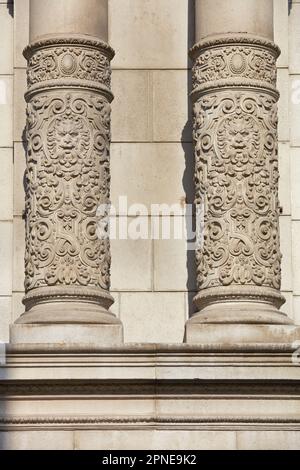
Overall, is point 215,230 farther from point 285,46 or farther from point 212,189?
point 285,46

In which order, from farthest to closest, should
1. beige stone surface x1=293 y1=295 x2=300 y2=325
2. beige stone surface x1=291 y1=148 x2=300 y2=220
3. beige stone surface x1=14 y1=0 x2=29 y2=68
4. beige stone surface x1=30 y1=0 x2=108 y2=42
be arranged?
beige stone surface x1=14 y1=0 x2=29 y2=68
beige stone surface x1=291 y1=148 x2=300 y2=220
beige stone surface x1=293 y1=295 x2=300 y2=325
beige stone surface x1=30 y1=0 x2=108 y2=42

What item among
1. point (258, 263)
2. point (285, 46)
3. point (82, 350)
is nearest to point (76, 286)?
point (82, 350)

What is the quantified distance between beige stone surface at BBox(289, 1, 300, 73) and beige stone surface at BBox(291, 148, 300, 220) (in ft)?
3.92

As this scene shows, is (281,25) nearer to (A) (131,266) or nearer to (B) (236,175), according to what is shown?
(B) (236,175)

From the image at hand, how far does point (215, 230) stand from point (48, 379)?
2888 mm

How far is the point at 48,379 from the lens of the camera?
18.9m

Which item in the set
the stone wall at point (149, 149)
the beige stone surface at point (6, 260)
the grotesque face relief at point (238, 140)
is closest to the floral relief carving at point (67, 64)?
the stone wall at point (149, 149)

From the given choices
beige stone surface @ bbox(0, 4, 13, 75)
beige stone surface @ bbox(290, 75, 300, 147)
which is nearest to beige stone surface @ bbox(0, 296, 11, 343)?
beige stone surface @ bbox(0, 4, 13, 75)

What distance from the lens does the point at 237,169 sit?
65.8 feet

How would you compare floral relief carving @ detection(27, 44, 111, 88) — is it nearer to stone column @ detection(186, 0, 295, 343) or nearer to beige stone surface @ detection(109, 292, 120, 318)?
stone column @ detection(186, 0, 295, 343)

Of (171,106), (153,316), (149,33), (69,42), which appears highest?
(149,33)

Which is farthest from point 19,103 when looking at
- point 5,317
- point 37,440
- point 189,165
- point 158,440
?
point 158,440

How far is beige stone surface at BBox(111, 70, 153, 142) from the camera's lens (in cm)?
2166

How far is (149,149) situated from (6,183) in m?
2.01
